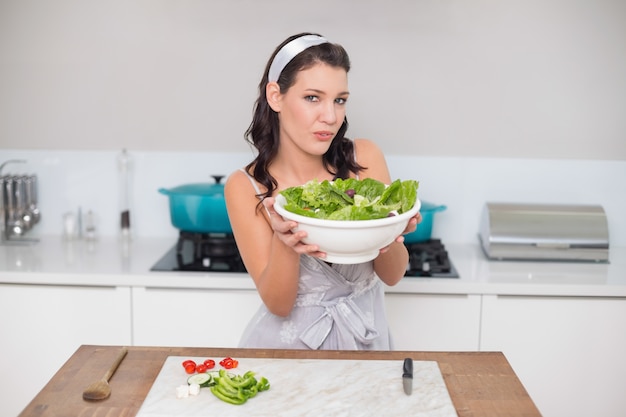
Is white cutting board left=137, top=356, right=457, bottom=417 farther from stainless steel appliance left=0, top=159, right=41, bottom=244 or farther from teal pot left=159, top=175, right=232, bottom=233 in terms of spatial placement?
stainless steel appliance left=0, top=159, right=41, bottom=244

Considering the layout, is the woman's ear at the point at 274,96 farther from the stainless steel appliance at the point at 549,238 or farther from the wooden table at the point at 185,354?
the stainless steel appliance at the point at 549,238

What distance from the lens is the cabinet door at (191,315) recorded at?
7.58 ft

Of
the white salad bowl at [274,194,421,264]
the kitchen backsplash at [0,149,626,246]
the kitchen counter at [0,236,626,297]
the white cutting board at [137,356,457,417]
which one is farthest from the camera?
the kitchen backsplash at [0,149,626,246]

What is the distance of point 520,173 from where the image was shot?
9.02 feet

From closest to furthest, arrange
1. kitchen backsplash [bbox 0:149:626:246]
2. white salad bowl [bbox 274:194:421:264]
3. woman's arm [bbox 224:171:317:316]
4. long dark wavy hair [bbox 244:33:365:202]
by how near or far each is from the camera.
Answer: white salad bowl [bbox 274:194:421:264], woman's arm [bbox 224:171:317:316], long dark wavy hair [bbox 244:33:365:202], kitchen backsplash [bbox 0:149:626:246]

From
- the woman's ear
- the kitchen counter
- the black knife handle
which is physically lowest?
the kitchen counter

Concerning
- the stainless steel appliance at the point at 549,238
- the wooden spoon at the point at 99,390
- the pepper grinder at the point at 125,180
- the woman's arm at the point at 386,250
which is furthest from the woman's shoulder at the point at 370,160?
the pepper grinder at the point at 125,180

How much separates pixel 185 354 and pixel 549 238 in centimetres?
151

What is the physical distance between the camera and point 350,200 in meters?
1.48

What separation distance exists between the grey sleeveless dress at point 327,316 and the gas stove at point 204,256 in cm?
54

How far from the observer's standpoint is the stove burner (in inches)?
92.7

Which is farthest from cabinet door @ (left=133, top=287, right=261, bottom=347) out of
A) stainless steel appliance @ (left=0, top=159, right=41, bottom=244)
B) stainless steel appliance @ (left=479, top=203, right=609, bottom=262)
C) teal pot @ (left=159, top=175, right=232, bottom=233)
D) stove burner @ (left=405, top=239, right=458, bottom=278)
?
stainless steel appliance @ (left=479, top=203, right=609, bottom=262)

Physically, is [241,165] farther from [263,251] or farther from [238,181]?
[263,251]

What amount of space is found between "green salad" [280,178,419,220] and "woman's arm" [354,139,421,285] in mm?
70
